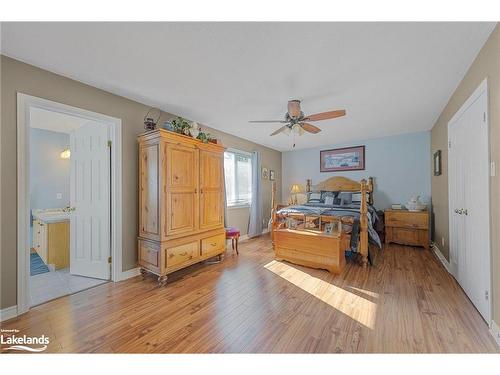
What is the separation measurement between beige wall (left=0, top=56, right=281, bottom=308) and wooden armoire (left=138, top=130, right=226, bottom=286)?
0.14m

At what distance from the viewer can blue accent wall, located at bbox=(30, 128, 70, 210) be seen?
3.90m

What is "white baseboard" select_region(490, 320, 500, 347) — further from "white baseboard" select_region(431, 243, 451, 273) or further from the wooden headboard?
the wooden headboard

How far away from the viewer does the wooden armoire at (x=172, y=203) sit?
99.6 inches

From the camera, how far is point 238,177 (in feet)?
16.0

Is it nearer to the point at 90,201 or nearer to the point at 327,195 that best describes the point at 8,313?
the point at 90,201

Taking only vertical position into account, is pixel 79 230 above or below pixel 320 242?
above

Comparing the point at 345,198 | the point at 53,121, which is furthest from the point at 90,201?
the point at 345,198

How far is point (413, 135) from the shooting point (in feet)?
14.8

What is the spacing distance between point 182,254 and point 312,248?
1.80 metres

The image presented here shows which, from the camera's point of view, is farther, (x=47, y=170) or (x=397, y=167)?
(x=397, y=167)

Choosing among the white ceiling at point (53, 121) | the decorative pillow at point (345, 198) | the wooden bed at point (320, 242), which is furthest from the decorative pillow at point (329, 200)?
the white ceiling at point (53, 121)

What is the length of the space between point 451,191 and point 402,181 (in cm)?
219
